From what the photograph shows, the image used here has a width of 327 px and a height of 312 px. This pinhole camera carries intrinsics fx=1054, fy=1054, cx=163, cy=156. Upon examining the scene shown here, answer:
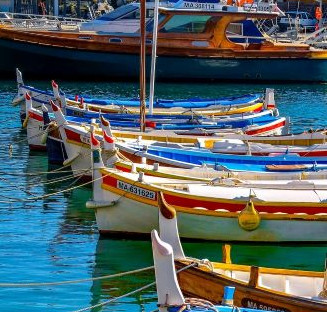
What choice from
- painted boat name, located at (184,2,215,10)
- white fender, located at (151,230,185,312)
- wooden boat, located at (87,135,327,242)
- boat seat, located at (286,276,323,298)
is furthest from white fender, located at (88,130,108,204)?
painted boat name, located at (184,2,215,10)

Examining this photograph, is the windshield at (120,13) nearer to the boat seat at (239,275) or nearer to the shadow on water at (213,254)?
the shadow on water at (213,254)

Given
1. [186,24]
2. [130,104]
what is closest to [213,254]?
[130,104]

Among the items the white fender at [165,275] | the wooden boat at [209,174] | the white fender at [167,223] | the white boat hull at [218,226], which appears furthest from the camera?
the wooden boat at [209,174]

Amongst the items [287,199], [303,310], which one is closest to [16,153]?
[287,199]

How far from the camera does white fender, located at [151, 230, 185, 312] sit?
1021 centimetres

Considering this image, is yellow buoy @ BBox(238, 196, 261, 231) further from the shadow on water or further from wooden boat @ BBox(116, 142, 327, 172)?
wooden boat @ BBox(116, 142, 327, 172)

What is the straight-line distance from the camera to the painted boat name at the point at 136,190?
1758 centimetres

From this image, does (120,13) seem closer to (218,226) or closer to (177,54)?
(177,54)

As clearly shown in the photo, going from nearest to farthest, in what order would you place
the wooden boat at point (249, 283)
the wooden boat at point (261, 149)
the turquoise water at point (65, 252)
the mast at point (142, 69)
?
the wooden boat at point (249, 283) < the turquoise water at point (65, 252) < the wooden boat at point (261, 149) < the mast at point (142, 69)

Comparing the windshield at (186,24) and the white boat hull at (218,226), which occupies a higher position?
the windshield at (186,24)

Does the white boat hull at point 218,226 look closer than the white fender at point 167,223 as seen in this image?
No

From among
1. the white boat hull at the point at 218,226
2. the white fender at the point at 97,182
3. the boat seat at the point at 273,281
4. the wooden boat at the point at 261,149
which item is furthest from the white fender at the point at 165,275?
the wooden boat at the point at 261,149

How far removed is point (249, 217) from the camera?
57.5 ft

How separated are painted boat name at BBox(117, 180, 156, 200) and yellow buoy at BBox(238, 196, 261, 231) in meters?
1.51
